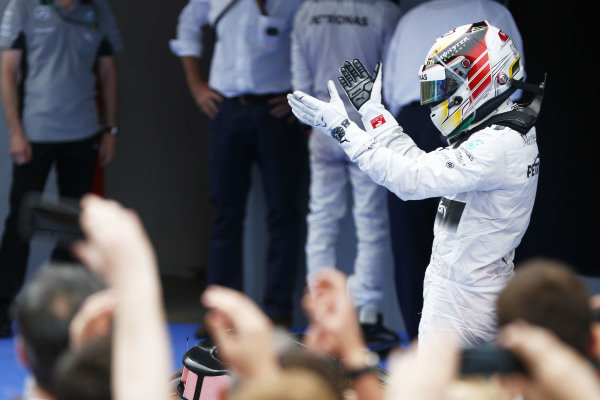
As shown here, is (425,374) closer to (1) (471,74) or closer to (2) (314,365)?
(2) (314,365)

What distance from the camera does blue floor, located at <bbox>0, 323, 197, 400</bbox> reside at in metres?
4.71

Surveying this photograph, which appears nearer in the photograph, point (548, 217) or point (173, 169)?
point (548, 217)

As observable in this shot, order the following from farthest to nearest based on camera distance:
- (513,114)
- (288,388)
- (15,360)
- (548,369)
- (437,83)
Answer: (15,360), (437,83), (513,114), (548,369), (288,388)

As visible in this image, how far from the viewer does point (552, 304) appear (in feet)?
6.12

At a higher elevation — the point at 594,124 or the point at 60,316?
the point at 60,316

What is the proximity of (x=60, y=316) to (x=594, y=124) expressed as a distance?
4.03 m

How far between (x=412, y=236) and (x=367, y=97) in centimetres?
162

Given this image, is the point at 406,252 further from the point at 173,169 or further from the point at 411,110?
the point at 173,169

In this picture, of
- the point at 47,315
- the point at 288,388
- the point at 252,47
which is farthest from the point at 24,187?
the point at 288,388

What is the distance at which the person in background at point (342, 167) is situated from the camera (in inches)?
208

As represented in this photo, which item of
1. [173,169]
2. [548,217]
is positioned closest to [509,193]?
[548,217]

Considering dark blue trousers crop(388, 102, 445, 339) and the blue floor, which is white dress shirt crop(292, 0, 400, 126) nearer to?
dark blue trousers crop(388, 102, 445, 339)

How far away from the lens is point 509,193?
130 inches

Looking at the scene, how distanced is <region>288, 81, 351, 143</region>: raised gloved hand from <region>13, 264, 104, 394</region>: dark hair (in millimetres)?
1529
